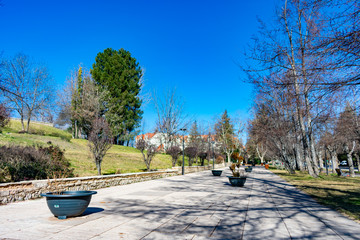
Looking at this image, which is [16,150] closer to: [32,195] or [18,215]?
[32,195]

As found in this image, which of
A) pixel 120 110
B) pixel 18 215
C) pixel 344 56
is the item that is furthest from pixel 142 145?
pixel 120 110

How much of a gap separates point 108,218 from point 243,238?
335 centimetres

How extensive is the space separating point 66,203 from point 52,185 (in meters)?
3.67

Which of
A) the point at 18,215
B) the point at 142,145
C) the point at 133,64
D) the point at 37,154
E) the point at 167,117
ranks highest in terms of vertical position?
the point at 133,64

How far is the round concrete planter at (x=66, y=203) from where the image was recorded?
5105mm

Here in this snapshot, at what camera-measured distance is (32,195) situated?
8148 mm

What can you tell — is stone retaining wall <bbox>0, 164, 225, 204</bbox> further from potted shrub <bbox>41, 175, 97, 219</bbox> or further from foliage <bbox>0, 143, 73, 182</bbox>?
potted shrub <bbox>41, 175, 97, 219</bbox>

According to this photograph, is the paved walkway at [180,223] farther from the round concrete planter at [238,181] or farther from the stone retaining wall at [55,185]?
the round concrete planter at [238,181]

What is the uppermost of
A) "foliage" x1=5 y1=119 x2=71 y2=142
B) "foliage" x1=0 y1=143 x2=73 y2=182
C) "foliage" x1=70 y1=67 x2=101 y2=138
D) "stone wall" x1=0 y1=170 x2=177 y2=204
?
"foliage" x1=70 y1=67 x2=101 y2=138

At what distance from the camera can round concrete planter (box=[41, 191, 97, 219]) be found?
5105mm

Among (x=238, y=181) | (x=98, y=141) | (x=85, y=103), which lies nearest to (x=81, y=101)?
(x=85, y=103)

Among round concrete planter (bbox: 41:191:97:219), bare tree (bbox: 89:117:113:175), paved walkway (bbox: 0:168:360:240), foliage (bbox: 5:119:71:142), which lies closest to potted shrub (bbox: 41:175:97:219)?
round concrete planter (bbox: 41:191:97:219)

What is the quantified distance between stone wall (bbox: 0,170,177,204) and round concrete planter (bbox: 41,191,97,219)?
0.72m

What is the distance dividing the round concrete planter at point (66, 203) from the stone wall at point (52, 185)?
0.72m
